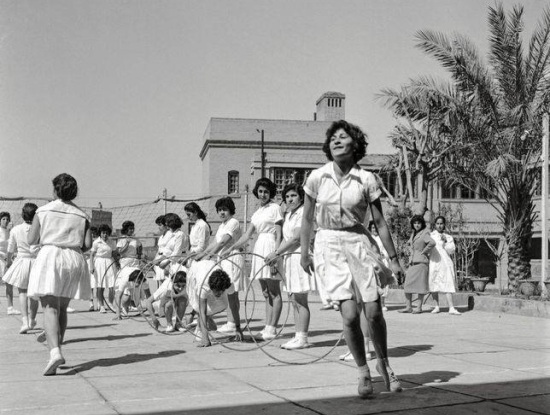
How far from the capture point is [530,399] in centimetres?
554

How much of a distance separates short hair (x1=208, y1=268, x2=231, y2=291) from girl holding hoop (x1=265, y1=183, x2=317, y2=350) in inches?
31.3

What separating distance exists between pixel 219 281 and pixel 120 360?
6.30 ft

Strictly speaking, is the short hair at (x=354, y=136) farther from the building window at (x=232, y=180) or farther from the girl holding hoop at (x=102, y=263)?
the building window at (x=232, y=180)

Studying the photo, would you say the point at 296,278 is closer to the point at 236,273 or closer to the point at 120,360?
the point at 236,273

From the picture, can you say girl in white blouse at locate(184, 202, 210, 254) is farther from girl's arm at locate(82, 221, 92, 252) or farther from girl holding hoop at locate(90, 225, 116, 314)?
girl holding hoop at locate(90, 225, 116, 314)

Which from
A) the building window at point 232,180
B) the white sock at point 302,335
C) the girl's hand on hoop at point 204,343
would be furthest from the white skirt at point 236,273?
the building window at point 232,180

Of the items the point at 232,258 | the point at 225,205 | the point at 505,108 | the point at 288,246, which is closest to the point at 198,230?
the point at 232,258

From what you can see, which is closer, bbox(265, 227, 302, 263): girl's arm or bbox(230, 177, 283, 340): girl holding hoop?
bbox(265, 227, 302, 263): girl's arm

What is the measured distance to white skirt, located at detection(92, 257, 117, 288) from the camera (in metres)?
14.7

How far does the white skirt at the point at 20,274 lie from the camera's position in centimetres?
1117

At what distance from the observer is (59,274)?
720 cm

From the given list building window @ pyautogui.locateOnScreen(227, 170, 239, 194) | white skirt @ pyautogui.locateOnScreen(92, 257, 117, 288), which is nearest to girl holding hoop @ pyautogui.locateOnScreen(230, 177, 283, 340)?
white skirt @ pyautogui.locateOnScreen(92, 257, 117, 288)

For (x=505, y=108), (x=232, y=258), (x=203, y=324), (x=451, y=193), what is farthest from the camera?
(x=451, y=193)

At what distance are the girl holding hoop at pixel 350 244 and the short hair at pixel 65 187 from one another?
2.64m
